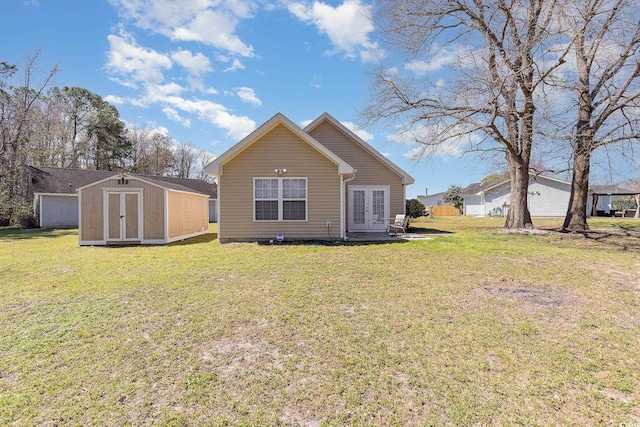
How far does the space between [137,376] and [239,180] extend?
8729 mm

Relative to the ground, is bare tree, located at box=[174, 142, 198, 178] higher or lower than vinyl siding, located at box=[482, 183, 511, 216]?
higher

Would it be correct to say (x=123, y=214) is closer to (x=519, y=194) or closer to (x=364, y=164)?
(x=364, y=164)

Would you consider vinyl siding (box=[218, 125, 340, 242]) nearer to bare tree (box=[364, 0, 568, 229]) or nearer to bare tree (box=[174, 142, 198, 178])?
bare tree (box=[364, 0, 568, 229])

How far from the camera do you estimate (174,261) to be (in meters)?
8.04

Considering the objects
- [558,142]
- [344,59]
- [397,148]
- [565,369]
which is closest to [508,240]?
[558,142]

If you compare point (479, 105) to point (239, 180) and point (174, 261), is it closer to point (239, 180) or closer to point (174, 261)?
point (239, 180)

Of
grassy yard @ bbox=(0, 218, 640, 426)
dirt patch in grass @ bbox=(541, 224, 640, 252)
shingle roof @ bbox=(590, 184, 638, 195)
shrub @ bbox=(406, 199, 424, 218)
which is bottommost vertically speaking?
grassy yard @ bbox=(0, 218, 640, 426)

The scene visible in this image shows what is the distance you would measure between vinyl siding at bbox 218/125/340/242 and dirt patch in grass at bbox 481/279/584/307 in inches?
257

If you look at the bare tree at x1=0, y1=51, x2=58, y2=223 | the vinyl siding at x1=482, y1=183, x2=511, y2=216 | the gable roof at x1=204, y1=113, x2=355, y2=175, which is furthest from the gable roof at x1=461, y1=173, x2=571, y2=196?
the bare tree at x1=0, y1=51, x2=58, y2=223

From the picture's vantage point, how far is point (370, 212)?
1445 cm

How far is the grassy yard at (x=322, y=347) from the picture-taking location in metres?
2.34

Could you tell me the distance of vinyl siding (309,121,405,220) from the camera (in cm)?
1443

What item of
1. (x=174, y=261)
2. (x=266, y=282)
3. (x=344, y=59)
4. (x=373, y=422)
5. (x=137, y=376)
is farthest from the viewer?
(x=344, y=59)

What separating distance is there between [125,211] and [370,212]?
10.3m
